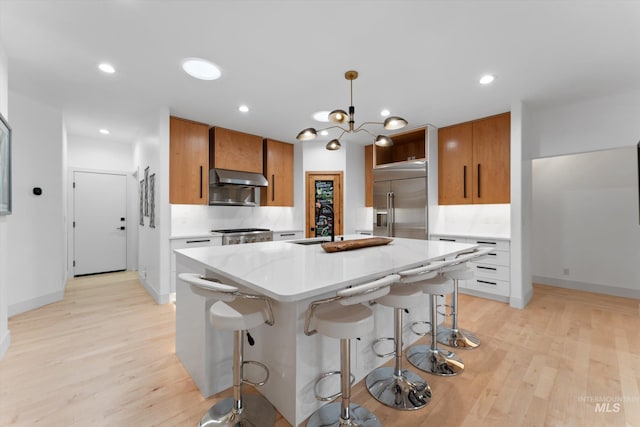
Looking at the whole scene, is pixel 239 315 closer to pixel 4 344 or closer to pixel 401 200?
pixel 4 344

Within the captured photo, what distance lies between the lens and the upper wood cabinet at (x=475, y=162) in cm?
385

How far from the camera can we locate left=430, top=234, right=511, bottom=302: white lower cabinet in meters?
3.67

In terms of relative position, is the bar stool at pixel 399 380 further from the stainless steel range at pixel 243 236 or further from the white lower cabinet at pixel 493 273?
the stainless steel range at pixel 243 236

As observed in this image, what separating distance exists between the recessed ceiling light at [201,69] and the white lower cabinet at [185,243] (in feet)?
7.15

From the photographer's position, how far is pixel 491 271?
381 centimetres

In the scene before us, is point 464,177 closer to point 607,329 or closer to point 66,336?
point 607,329

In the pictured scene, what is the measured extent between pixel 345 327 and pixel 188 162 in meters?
3.77

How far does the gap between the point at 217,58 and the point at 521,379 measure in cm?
368

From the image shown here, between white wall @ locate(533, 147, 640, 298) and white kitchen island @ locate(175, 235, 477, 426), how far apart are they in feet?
12.1

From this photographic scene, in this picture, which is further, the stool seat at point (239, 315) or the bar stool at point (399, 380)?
the bar stool at point (399, 380)

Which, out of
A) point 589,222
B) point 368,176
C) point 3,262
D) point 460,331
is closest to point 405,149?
point 368,176

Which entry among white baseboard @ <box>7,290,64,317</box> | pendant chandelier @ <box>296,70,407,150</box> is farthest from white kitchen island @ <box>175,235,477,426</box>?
white baseboard @ <box>7,290,64,317</box>

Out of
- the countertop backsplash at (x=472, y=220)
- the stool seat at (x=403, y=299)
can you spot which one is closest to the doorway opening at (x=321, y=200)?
the countertop backsplash at (x=472, y=220)

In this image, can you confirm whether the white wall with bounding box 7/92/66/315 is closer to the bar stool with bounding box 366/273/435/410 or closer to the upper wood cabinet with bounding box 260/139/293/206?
the upper wood cabinet with bounding box 260/139/293/206
